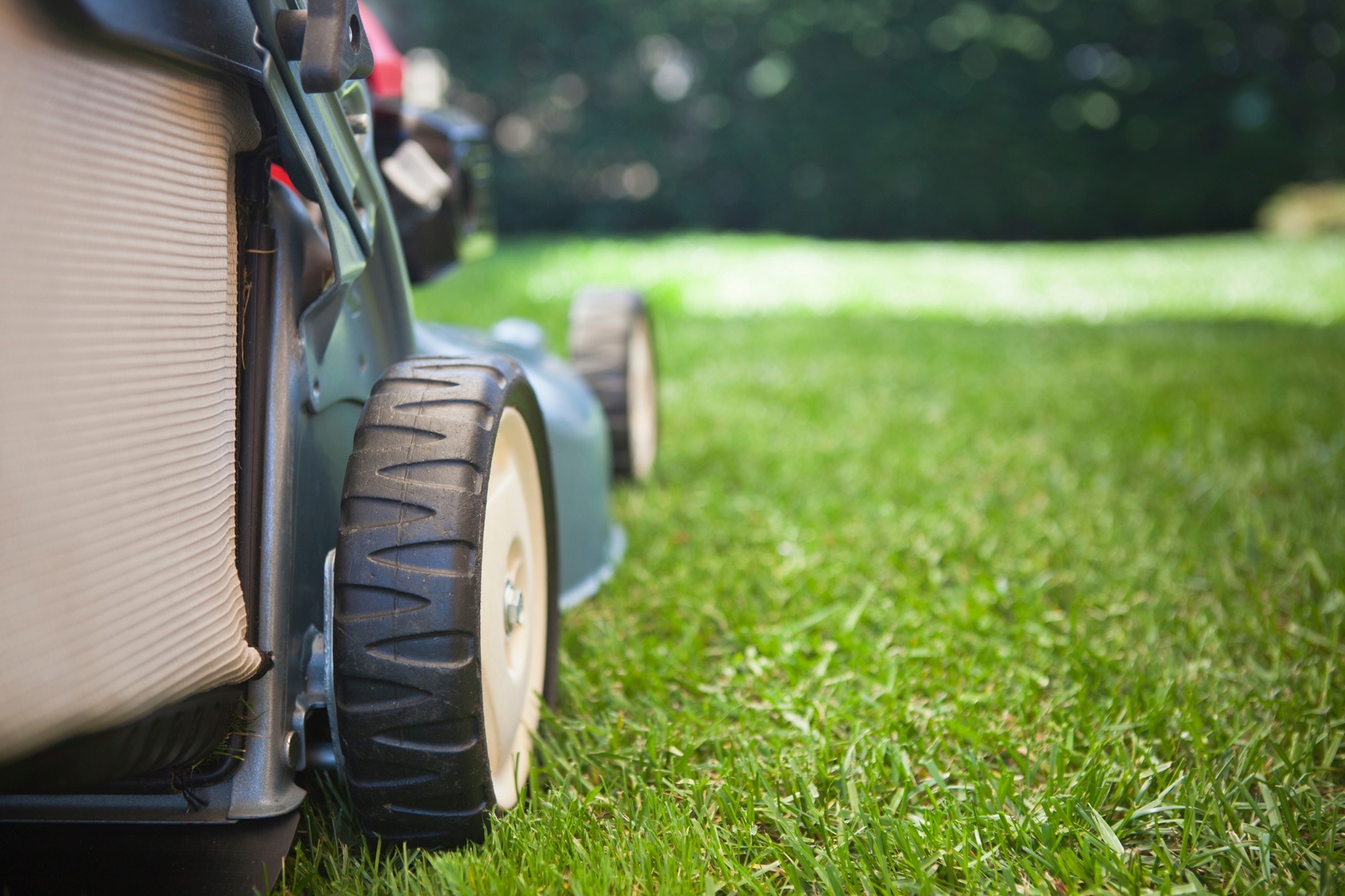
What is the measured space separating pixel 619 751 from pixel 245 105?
726 millimetres

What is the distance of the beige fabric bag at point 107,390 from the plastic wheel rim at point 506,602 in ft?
0.80

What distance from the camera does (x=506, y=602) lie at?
99cm

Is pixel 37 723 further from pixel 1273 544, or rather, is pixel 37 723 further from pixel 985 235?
pixel 985 235

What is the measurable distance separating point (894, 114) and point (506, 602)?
35.8 ft

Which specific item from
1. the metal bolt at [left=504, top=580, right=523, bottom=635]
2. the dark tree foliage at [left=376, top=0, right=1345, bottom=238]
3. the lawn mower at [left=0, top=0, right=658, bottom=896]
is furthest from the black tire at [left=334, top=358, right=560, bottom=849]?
the dark tree foliage at [left=376, top=0, right=1345, bottom=238]

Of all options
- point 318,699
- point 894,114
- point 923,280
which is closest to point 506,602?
point 318,699

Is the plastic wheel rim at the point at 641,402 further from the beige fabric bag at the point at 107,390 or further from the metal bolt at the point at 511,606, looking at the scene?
the beige fabric bag at the point at 107,390

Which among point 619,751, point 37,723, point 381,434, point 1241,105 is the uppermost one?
point 1241,105

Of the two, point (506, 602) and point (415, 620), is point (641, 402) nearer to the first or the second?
point (506, 602)

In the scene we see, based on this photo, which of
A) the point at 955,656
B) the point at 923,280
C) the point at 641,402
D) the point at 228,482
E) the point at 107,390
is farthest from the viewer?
the point at 923,280

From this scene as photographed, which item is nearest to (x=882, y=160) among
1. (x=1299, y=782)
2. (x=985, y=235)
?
(x=985, y=235)

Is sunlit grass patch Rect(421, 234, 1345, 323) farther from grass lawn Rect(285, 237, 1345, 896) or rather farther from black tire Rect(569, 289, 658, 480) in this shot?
black tire Rect(569, 289, 658, 480)

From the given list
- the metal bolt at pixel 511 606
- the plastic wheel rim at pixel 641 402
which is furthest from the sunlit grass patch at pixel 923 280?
the metal bolt at pixel 511 606

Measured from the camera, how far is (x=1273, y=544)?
1701mm
